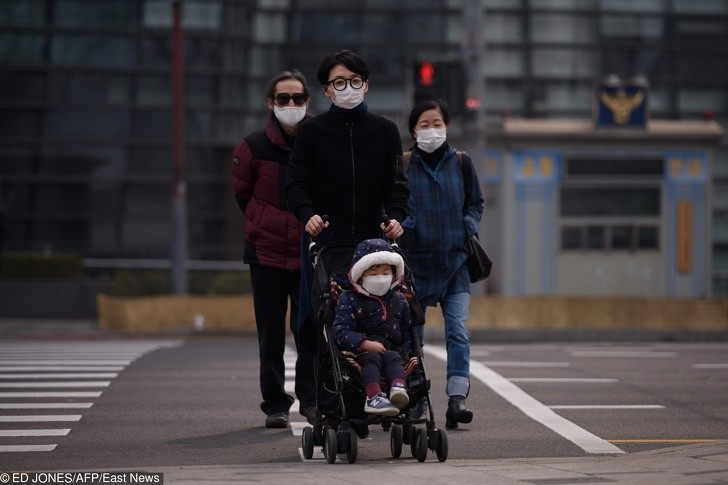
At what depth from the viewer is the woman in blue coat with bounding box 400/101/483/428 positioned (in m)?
9.74

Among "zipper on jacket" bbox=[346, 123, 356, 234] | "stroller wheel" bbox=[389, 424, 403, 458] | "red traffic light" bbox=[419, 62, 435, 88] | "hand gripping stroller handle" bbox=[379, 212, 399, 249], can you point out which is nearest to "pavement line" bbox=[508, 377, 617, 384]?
"hand gripping stroller handle" bbox=[379, 212, 399, 249]

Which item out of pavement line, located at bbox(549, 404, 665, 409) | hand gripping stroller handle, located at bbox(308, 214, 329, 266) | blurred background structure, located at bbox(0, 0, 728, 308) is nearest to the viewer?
hand gripping stroller handle, located at bbox(308, 214, 329, 266)

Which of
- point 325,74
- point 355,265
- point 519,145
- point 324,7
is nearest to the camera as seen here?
point 355,265

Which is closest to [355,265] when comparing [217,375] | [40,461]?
[40,461]

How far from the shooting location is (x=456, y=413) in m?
9.32

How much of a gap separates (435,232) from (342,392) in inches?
81.4

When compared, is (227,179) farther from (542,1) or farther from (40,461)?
(40,461)

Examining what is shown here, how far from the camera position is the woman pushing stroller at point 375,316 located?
790cm

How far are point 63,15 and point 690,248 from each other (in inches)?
587

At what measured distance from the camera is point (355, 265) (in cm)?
798

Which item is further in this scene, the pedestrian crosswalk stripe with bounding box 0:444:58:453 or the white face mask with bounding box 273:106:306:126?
the white face mask with bounding box 273:106:306:126

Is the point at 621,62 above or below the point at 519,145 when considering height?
above

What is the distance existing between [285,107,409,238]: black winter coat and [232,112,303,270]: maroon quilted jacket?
3.29 feet

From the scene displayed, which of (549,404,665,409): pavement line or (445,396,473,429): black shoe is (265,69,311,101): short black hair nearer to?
(445,396,473,429): black shoe
